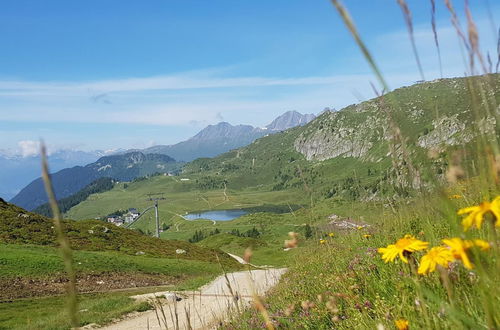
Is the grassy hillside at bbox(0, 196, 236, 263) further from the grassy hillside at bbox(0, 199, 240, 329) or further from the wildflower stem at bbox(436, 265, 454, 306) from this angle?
the wildflower stem at bbox(436, 265, 454, 306)

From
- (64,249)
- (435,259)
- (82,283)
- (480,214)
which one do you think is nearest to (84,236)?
(82,283)

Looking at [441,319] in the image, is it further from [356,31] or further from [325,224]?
[325,224]

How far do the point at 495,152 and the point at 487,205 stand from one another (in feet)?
1.10

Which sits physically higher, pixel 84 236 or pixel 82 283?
pixel 84 236

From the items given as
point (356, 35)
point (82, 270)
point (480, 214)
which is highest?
point (356, 35)

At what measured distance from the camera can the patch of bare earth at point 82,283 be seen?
25984mm

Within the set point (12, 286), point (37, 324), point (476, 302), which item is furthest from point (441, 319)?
point (12, 286)

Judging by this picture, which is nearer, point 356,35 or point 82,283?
point 356,35

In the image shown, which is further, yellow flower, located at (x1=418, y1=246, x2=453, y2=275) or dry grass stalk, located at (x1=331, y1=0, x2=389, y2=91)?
yellow flower, located at (x1=418, y1=246, x2=453, y2=275)

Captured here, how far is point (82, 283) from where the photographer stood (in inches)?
1193

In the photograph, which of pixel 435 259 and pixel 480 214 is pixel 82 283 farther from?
pixel 480 214

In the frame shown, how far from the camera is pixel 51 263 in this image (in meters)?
31.9

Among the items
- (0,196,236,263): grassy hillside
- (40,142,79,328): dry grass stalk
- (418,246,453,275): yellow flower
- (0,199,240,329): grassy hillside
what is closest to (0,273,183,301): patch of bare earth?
(0,199,240,329): grassy hillside

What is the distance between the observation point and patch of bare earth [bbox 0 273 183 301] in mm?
25984
